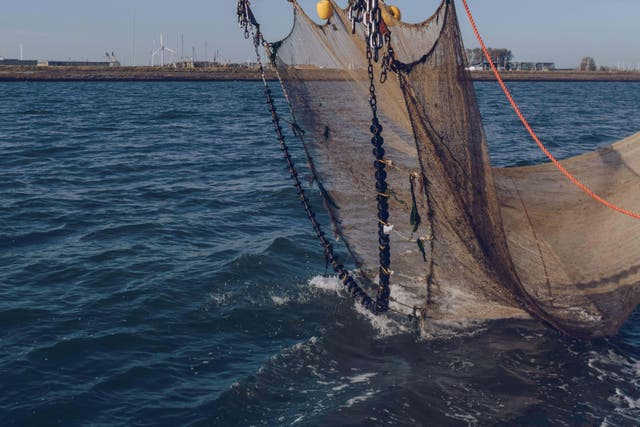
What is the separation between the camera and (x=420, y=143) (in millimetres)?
7305

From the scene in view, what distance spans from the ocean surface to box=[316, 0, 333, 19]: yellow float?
5010mm

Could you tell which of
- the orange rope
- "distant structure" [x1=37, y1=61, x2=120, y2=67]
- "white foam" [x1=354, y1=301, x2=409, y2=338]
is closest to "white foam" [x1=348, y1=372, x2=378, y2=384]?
"white foam" [x1=354, y1=301, x2=409, y2=338]

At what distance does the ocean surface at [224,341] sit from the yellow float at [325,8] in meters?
5.01

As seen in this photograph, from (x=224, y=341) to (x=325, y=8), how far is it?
5416mm

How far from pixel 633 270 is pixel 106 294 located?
354 inches

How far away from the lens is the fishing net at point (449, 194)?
7594mm

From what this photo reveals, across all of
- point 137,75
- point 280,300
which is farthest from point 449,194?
point 137,75

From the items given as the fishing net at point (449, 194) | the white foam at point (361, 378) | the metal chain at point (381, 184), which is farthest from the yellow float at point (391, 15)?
the white foam at point (361, 378)

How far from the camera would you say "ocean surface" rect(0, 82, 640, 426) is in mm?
8008

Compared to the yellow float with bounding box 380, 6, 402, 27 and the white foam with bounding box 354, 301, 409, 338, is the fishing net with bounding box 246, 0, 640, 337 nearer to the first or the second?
the yellow float with bounding box 380, 6, 402, 27

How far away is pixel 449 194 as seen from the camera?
7.62m

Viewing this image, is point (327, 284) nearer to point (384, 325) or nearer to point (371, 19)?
point (384, 325)

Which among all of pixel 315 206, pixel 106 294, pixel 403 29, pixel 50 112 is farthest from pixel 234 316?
pixel 50 112

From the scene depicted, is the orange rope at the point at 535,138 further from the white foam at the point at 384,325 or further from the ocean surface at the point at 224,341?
the white foam at the point at 384,325
